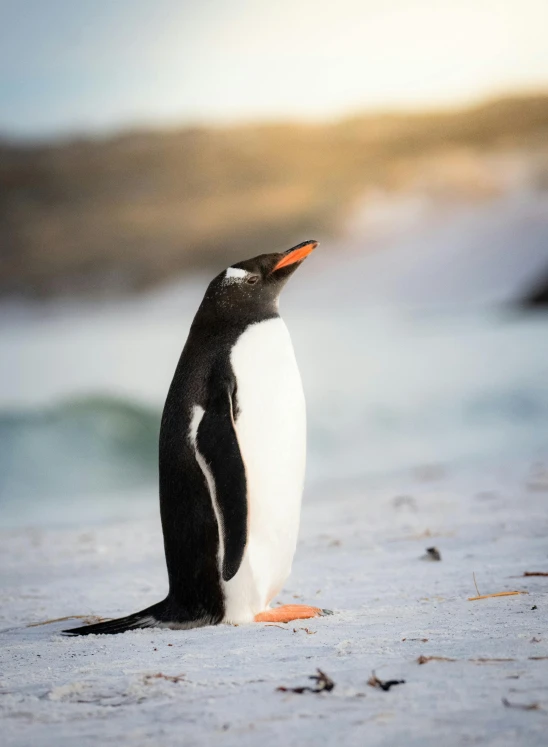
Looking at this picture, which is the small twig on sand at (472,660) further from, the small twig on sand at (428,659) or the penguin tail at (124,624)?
the penguin tail at (124,624)

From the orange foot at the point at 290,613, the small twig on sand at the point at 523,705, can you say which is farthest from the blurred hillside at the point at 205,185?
the small twig on sand at the point at 523,705

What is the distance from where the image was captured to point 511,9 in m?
10.8

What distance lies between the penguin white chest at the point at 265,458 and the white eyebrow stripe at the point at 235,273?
174mm

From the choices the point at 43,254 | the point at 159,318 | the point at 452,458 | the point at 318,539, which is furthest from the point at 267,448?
the point at 43,254

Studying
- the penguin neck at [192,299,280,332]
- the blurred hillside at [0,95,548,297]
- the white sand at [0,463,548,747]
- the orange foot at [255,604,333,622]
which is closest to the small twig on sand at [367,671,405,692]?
the white sand at [0,463,548,747]

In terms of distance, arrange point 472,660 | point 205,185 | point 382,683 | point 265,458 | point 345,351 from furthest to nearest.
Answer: point 345,351
point 205,185
point 265,458
point 472,660
point 382,683

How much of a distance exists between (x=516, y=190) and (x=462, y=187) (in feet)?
2.65

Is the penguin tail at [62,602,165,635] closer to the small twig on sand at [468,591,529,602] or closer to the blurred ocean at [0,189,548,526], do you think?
the small twig on sand at [468,591,529,602]

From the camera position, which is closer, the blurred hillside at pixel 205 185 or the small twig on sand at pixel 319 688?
the small twig on sand at pixel 319 688


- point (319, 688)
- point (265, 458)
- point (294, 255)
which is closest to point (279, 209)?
point (294, 255)

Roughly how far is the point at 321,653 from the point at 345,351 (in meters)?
11.3

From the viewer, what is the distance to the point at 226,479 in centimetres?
244

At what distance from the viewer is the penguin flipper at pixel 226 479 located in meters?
2.42

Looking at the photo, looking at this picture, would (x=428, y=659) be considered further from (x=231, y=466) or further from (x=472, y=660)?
(x=231, y=466)
